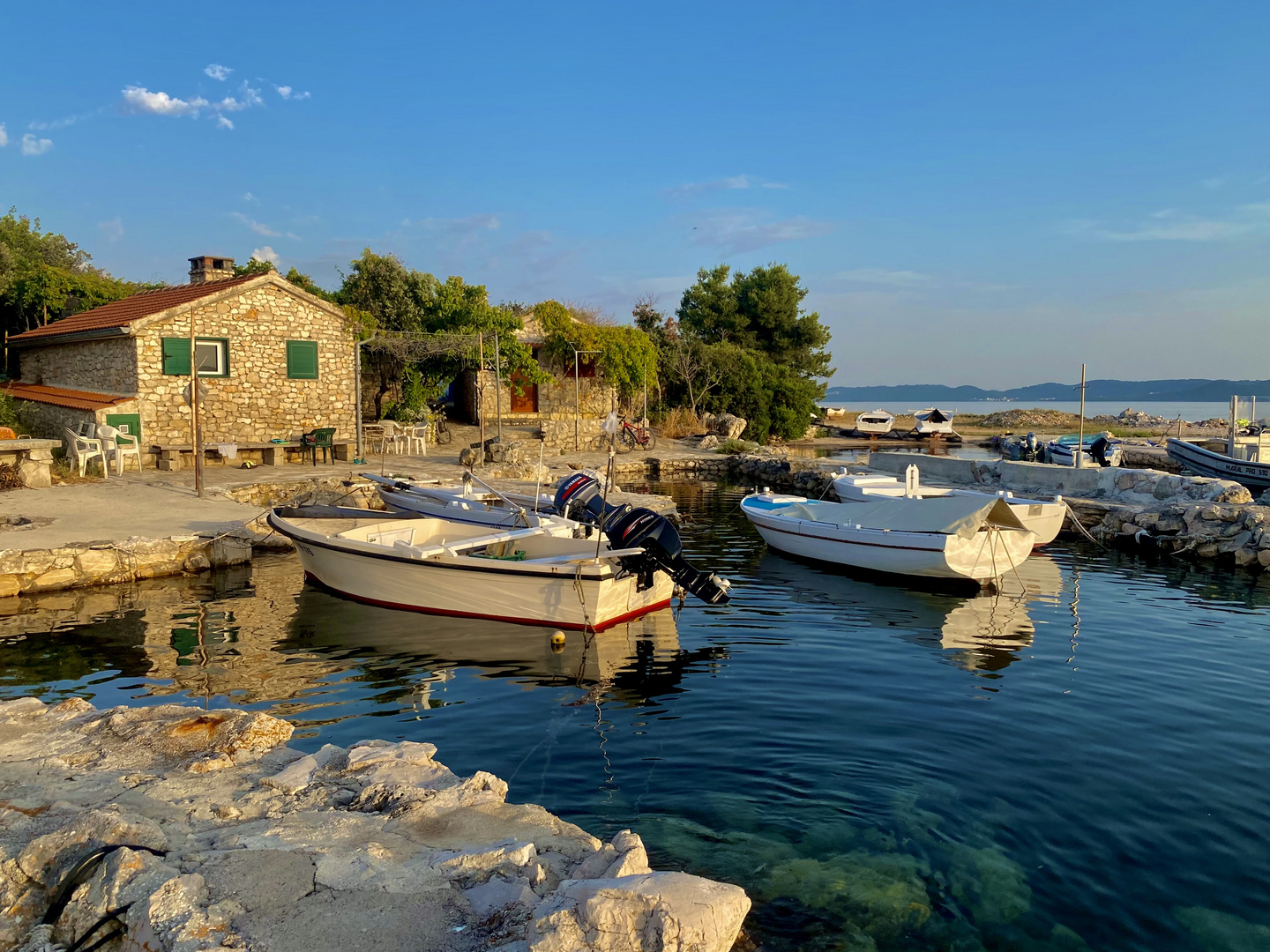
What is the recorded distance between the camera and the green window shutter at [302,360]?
22734mm

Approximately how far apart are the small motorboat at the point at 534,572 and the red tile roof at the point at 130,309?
1189 centimetres

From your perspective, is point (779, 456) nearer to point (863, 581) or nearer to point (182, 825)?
point (863, 581)

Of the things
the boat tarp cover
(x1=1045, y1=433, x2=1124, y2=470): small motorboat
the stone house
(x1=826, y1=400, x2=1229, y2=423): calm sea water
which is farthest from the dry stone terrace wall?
(x1=826, y1=400, x2=1229, y2=423): calm sea water

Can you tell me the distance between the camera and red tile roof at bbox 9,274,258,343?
2131cm

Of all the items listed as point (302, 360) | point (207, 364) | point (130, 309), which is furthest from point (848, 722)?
point (130, 309)

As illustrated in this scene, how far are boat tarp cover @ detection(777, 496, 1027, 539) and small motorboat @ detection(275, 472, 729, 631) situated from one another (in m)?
4.37

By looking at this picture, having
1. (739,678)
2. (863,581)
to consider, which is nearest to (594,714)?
(739,678)

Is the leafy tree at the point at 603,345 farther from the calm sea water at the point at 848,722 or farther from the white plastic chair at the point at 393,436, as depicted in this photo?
the calm sea water at the point at 848,722

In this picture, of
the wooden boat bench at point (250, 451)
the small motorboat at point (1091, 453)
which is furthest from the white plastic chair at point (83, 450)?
the small motorboat at point (1091, 453)

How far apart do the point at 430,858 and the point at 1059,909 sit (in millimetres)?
3497

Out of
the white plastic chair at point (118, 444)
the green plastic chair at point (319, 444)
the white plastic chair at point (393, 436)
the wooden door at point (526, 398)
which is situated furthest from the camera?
the wooden door at point (526, 398)

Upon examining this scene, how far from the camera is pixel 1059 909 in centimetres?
482

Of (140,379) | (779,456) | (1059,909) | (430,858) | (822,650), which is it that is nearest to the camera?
(430,858)

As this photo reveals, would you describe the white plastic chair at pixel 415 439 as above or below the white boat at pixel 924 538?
above
